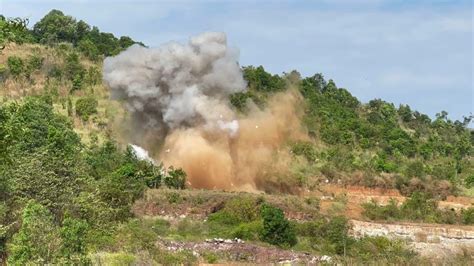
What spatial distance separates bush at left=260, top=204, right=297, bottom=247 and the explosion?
11.7 metres

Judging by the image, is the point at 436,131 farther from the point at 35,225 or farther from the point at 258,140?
the point at 35,225

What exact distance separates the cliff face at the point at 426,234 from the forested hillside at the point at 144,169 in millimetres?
1950

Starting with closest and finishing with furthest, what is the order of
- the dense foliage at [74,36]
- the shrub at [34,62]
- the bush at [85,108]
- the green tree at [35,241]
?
the green tree at [35,241] → the bush at [85,108] → the shrub at [34,62] → the dense foliage at [74,36]

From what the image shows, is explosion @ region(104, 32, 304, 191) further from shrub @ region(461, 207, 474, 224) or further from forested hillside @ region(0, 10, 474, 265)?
shrub @ region(461, 207, 474, 224)

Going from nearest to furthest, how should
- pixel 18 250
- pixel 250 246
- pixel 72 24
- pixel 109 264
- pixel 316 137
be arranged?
1. pixel 18 250
2. pixel 109 264
3. pixel 250 246
4. pixel 316 137
5. pixel 72 24

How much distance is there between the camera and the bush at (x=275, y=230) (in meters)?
28.7

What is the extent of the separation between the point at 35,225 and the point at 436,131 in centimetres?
5716

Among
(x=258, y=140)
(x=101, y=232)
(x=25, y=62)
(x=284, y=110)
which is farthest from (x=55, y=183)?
(x=25, y=62)

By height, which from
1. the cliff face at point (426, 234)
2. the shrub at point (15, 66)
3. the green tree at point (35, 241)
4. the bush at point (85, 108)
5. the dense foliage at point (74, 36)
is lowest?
the cliff face at point (426, 234)

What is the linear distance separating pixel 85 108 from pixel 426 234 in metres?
26.1

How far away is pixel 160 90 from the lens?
40.3 metres

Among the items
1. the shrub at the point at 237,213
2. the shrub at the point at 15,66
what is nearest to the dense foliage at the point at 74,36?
the shrub at the point at 15,66

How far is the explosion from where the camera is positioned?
3978cm

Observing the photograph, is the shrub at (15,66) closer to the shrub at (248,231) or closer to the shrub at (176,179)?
the shrub at (176,179)
